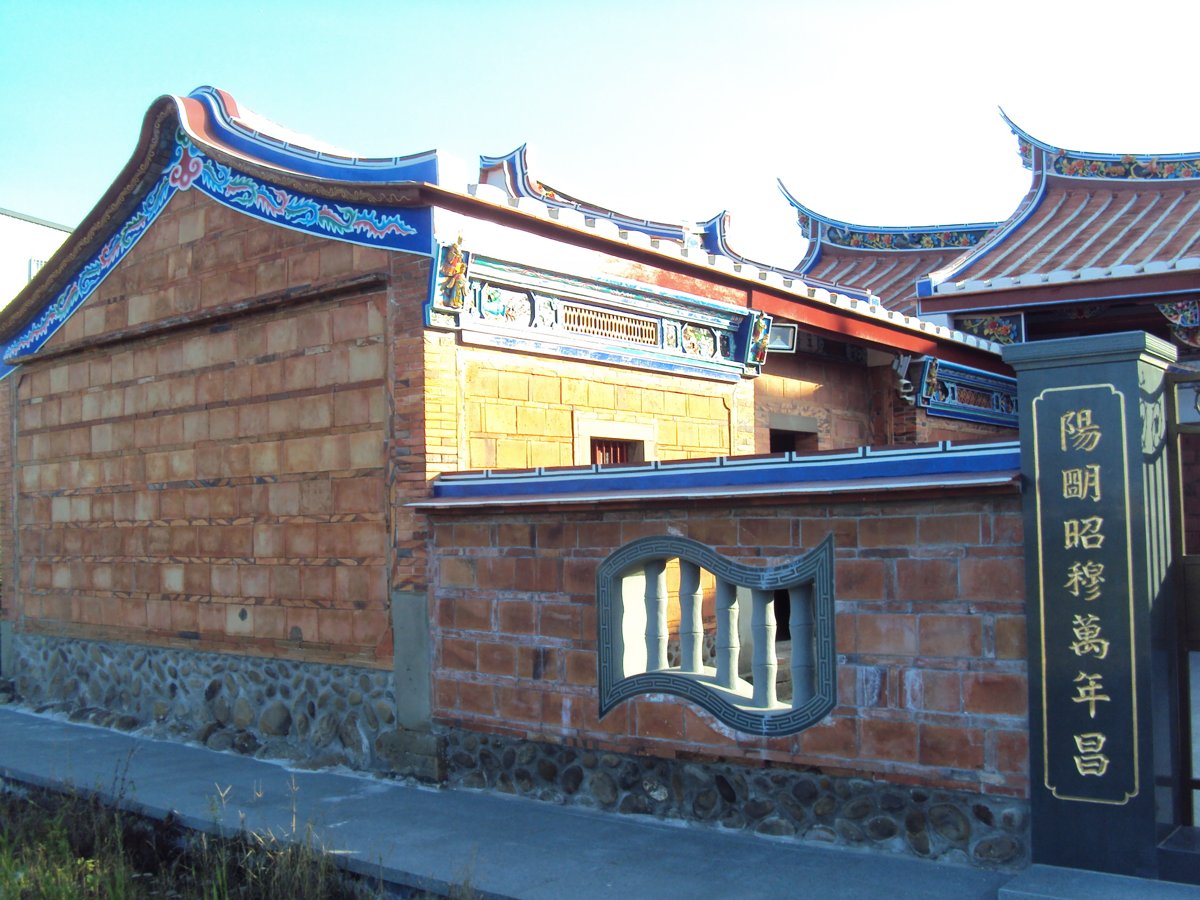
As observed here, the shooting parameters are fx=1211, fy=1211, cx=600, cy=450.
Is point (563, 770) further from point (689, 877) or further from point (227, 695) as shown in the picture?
point (227, 695)

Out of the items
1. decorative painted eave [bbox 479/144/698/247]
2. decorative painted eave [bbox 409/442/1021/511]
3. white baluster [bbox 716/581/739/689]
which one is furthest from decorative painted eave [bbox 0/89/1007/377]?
white baluster [bbox 716/581/739/689]

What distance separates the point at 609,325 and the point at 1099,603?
500cm

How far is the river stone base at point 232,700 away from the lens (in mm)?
8500

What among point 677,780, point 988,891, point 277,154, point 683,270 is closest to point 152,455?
point 277,154

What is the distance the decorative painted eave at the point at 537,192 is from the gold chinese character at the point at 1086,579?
7.20m

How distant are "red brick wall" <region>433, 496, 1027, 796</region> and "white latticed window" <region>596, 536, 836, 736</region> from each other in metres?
0.08

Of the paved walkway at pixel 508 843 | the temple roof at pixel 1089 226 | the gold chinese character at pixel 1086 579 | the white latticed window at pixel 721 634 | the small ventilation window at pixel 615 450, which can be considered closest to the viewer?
the gold chinese character at pixel 1086 579

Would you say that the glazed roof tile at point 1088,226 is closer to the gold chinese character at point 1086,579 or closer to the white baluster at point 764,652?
the white baluster at point 764,652

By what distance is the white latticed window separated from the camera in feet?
21.1

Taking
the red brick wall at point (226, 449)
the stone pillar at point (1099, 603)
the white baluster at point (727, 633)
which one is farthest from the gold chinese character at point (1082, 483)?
the red brick wall at point (226, 449)

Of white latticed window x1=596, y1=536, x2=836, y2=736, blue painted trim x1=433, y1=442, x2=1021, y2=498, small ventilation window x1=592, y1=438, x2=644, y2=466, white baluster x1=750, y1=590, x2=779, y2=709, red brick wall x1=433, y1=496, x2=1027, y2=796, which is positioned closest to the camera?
red brick wall x1=433, y1=496, x2=1027, y2=796

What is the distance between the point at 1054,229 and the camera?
16.2 m

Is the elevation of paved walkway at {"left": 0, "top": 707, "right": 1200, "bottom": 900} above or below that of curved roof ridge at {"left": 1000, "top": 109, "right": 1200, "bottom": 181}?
below

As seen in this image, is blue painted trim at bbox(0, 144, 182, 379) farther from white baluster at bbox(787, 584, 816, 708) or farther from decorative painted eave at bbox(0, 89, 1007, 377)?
white baluster at bbox(787, 584, 816, 708)
